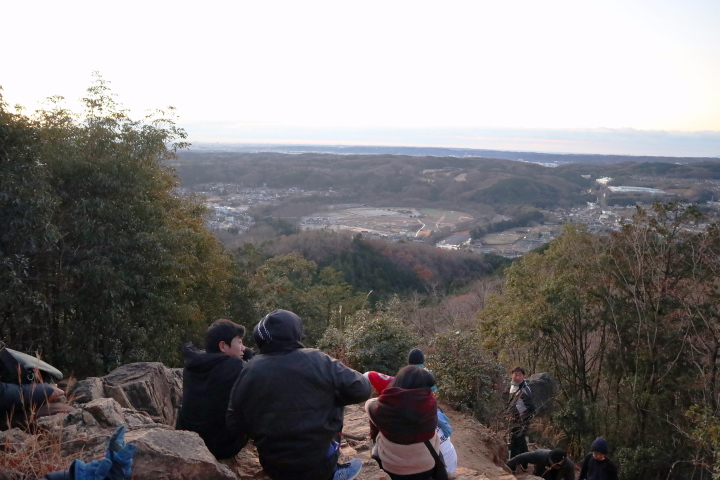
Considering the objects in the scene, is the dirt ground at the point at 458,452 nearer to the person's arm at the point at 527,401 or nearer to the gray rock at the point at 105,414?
the person's arm at the point at 527,401

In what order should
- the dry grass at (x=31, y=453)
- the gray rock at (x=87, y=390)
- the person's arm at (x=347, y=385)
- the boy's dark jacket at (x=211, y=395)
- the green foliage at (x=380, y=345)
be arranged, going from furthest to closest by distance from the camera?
the green foliage at (x=380, y=345) < the gray rock at (x=87, y=390) < the boy's dark jacket at (x=211, y=395) < the person's arm at (x=347, y=385) < the dry grass at (x=31, y=453)

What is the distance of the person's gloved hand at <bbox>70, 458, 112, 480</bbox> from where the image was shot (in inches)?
109

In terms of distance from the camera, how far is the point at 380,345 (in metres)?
9.19

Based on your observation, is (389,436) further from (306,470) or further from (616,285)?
(616,285)

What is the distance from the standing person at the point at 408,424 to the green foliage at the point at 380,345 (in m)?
4.90

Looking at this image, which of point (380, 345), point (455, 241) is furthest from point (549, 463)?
point (455, 241)

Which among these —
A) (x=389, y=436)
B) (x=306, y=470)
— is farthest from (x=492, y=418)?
(x=306, y=470)

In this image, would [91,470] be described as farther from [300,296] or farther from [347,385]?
[300,296]

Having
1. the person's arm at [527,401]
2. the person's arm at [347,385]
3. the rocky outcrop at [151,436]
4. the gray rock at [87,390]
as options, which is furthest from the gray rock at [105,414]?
the person's arm at [527,401]

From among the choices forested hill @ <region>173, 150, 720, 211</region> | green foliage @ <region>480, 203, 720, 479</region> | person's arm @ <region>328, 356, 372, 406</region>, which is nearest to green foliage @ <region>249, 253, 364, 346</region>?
green foliage @ <region>480, 203, 720, 479</region>

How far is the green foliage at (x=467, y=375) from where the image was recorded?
27.0ft

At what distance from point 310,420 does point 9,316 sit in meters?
6.59

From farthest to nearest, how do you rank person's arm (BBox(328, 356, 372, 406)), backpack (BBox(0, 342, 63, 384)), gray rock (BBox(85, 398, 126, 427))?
gray rock (BBox(85, 398, 126, 427)) → backpack (BBox(0, 342, 63, 384)) → person's arm (BBox(328, 356, 372, 406))

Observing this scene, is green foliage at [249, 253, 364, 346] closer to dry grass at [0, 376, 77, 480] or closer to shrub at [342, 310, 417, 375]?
shrub at [342, 310, 417, 375]
